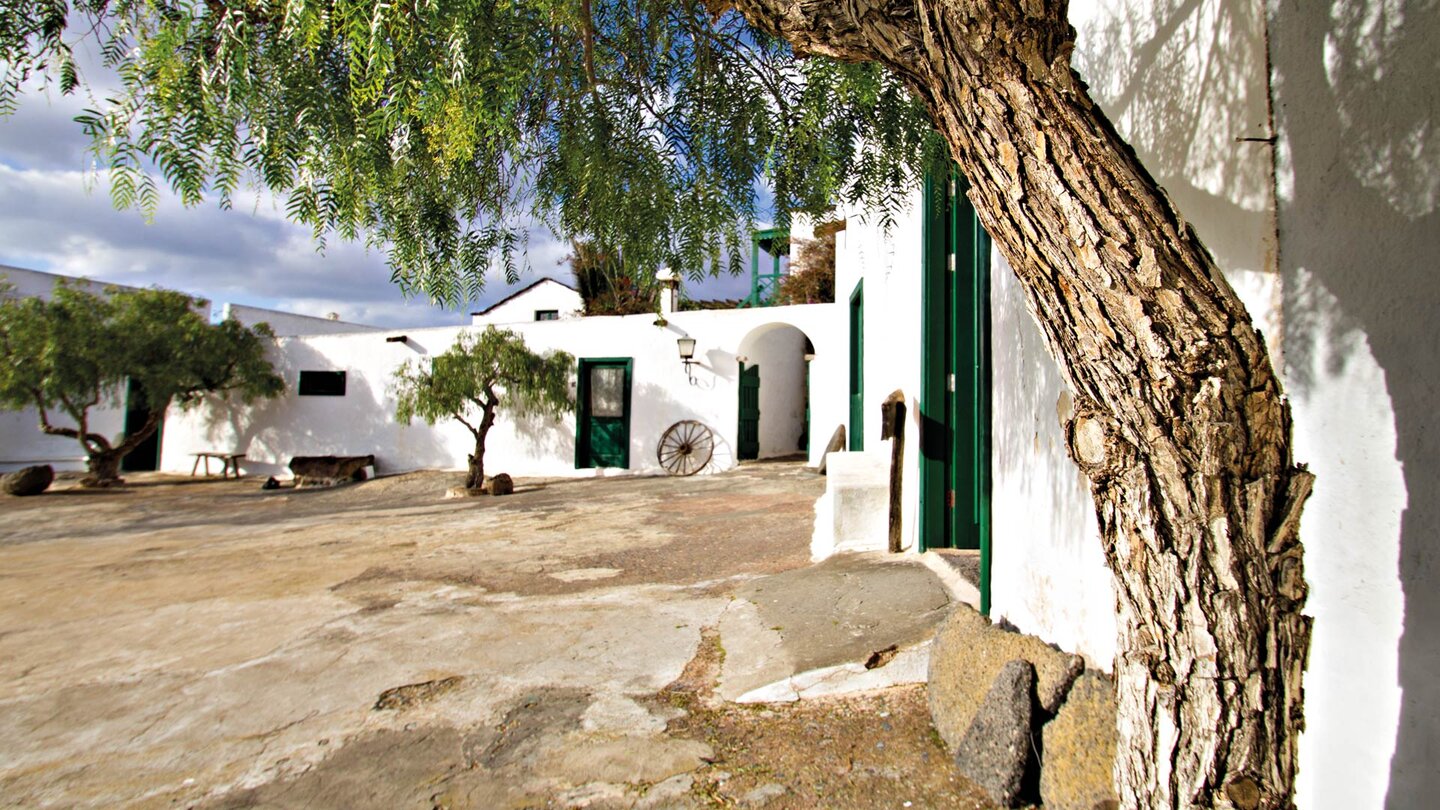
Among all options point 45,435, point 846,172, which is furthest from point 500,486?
point 45,435

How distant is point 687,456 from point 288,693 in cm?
929

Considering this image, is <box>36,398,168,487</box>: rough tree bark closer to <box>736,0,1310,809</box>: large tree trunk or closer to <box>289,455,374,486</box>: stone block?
<box>289,455,374,486</box>: stone block

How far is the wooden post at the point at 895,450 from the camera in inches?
192

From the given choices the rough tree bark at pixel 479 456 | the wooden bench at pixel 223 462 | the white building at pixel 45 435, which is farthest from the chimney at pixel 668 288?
the white building at pixel 45 435

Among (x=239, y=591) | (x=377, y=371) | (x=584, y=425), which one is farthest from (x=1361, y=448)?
(x=377, y=371)

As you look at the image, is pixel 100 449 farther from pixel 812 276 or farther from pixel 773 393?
pixel 812 276

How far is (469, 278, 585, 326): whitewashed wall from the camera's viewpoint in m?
22.8

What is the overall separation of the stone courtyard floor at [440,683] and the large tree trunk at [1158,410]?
3.56 ft

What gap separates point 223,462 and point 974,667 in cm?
1652

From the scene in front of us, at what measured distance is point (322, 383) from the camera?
582 inches

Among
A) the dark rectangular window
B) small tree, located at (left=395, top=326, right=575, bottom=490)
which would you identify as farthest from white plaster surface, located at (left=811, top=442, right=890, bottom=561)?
the dark rectangular window

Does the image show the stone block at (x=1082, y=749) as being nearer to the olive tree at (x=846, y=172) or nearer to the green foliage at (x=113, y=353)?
the olive tree at (x=846, y=172)

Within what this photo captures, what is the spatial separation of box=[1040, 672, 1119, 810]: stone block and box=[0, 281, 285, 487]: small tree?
15028 mm

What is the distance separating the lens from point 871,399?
739cm
